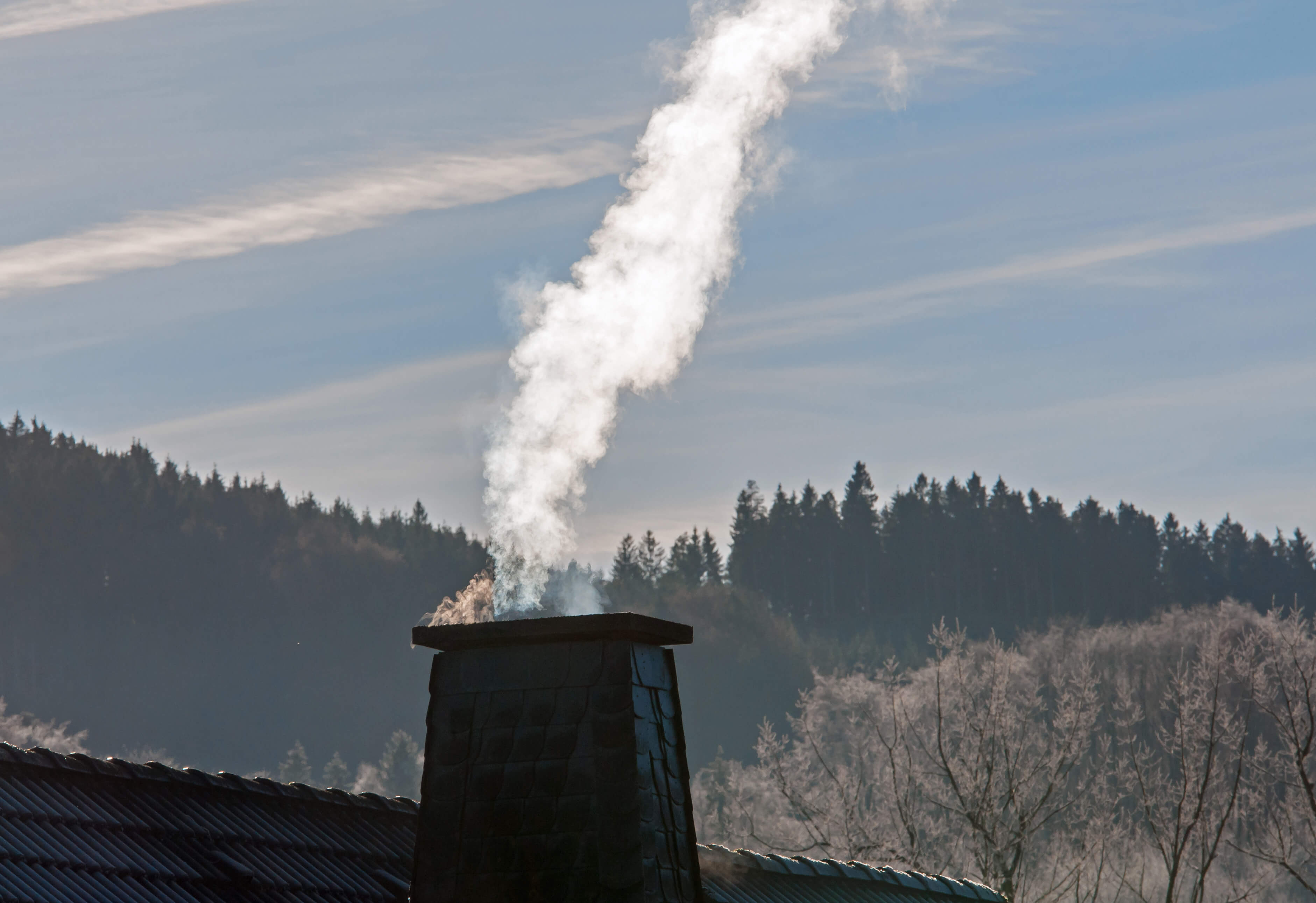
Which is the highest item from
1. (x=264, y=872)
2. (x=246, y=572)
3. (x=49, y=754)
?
(x=246, y=572)

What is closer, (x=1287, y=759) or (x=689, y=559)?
(x=1287, y=759)

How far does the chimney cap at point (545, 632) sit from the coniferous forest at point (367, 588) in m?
107

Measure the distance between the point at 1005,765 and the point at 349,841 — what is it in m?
27.2

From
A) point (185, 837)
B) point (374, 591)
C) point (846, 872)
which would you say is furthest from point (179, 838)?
point (374, 591)

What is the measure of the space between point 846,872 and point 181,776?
25.9 ft

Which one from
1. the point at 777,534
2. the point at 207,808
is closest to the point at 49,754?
the point at 207,808

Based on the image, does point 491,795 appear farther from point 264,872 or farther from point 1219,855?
point 1219,855

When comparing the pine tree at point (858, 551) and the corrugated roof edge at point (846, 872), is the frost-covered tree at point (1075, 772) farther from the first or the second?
the pine tree at point (858, 551)

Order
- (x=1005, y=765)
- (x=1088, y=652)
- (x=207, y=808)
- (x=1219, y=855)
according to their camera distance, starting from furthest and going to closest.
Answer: (x=1088, y=652)
(x=1219, y=855)
(x=1005, y=765)
(x=207, y=808)

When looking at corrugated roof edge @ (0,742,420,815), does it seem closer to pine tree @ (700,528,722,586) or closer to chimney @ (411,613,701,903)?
chimney @ (411,613,701,903)

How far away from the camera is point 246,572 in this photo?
13925 cm

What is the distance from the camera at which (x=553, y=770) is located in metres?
9.07

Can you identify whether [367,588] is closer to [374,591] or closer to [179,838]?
[374,591]

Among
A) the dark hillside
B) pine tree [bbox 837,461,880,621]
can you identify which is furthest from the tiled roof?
pine tree [bbox 837,461,880,621]
